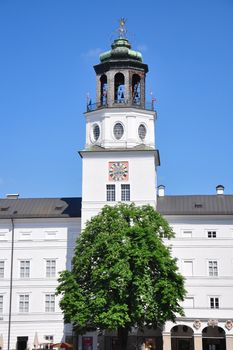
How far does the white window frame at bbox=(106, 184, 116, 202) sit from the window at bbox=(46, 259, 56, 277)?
8.30 meters

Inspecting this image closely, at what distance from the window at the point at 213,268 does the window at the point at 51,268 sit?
556 inches

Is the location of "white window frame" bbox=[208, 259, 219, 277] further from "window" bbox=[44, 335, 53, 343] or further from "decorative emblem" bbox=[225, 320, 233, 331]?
"window" bbox=[44, 335, 53, 343]

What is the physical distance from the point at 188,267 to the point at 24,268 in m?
15.0

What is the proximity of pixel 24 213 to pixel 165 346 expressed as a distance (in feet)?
60.1

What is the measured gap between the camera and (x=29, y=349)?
178ft

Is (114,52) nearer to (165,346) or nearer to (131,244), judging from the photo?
(131,244)

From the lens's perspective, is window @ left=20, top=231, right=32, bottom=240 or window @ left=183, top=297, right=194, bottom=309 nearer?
window @ left=183, top=297, right=194, bottom=309

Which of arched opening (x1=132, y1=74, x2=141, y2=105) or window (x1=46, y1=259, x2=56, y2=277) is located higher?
arched opening (x1=132, y1=74, x2=141, y2=105)

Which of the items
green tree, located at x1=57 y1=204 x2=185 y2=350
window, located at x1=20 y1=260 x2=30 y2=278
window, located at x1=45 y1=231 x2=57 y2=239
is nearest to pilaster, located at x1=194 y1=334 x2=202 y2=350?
green tree, located at x1=57 y1=204 x2=185 y2=350

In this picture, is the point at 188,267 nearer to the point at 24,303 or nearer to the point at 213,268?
the point at 213,268

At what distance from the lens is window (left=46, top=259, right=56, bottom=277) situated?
56906mm

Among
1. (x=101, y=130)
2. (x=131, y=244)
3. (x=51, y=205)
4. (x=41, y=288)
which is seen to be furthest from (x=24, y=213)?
(x=131, y=244)

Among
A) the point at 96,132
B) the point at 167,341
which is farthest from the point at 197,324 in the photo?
the point at 96,132

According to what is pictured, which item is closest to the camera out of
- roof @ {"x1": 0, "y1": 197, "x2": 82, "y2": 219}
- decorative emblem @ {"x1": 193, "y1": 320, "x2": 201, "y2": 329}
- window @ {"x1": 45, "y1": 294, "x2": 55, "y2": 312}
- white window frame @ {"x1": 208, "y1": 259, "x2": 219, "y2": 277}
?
decorative emblem @ {"x1": 193, "y1": 320, "x2": 201, "y2": 329}
